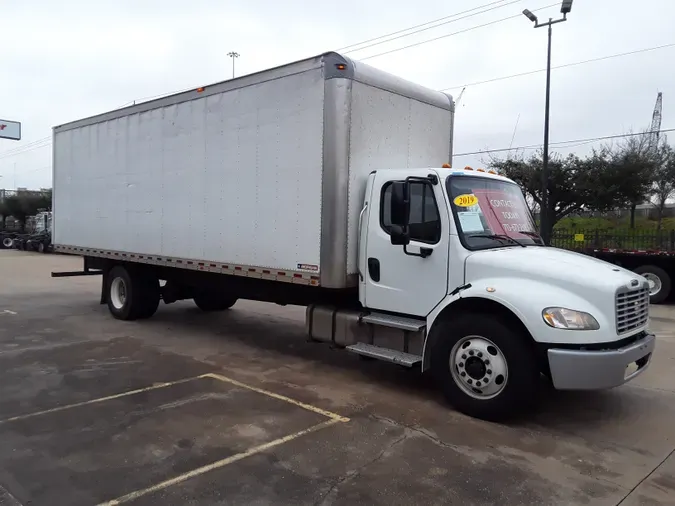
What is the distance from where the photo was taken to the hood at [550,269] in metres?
5.21

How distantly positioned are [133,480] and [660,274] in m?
14.2

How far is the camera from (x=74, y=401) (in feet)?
19.6

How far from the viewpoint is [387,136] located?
707 cm

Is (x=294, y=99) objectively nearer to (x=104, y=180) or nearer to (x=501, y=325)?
(x=501, y=325)

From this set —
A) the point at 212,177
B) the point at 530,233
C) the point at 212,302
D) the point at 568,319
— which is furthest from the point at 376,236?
the point at 212,302

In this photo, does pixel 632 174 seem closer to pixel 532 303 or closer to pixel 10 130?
pixel 532 303

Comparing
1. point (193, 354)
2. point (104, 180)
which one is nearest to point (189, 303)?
point (104, 180)

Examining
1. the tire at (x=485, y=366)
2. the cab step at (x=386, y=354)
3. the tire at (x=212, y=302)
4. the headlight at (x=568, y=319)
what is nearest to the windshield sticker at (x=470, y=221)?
the tire at (x=485, y=366)

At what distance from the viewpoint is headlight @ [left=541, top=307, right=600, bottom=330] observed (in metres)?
5.04

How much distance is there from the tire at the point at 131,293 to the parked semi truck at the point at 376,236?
0.86 metres

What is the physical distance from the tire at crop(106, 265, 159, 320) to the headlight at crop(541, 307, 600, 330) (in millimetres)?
7723

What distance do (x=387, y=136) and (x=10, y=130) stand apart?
38189mm

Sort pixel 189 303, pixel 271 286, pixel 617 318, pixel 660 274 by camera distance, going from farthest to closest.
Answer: pixel 660 274, pixel 189 303, pixel 271 286, pixel 617 318

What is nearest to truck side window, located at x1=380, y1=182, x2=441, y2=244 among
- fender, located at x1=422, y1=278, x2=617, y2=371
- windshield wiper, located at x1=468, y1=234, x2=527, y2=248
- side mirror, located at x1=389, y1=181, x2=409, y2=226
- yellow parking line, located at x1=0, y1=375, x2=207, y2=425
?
side mirror, located at x1=389, y1=181, x2=409, y2=226
